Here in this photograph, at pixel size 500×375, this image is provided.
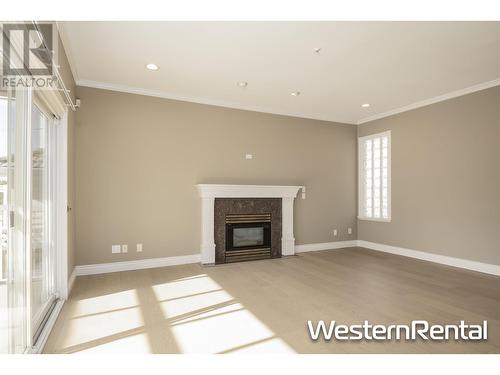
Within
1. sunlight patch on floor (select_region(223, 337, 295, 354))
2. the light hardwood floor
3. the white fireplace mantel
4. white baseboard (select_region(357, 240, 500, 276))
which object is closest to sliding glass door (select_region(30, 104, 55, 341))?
the light hardwood floor

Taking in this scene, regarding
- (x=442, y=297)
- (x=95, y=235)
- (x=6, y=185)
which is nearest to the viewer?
(x=6, y=185)

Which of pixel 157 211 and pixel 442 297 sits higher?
pixel 157 211

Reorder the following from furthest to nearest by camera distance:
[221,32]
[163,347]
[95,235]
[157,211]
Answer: [157,211]
[95,235]
[221,32]
[163,347]

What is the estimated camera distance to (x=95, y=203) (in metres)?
4.21

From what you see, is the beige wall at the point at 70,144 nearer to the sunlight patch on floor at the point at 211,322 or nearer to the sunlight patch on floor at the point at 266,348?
the sunlight patch on floor at the point at 211,322

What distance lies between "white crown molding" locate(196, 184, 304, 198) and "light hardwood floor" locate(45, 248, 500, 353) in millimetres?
1161

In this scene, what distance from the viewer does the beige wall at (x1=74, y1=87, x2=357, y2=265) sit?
4.20 meters

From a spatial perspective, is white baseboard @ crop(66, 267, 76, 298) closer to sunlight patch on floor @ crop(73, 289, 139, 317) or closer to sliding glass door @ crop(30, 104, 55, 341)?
sliding glass door @ crop(30, 104, 55, 341)

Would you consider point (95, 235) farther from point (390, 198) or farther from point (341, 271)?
point (390, 198)

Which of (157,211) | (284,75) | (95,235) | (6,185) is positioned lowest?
(95,235)

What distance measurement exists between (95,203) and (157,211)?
868 mm

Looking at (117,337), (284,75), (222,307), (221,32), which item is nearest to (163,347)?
(117,337)

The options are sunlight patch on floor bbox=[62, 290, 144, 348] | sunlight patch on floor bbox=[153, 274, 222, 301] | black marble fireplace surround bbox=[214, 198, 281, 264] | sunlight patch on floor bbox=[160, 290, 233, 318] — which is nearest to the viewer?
sunlight patch on floor bbox=[62, 290, 144, 348]

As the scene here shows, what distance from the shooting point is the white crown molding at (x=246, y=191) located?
479 centimetres
